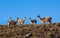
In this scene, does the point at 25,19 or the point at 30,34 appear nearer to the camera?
the point at 30,34

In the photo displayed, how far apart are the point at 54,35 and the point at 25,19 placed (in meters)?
13.7

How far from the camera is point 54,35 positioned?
26.0 metres

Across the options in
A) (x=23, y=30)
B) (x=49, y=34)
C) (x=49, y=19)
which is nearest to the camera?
(x=49, y=34)

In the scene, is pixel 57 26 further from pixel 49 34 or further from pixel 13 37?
pixel 13 37

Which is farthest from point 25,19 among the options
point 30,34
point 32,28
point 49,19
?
point 30,34

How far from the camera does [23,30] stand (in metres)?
27.9

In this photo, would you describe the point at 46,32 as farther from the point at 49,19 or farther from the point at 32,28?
the point at 49,19

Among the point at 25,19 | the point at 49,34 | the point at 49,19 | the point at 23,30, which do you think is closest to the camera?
the point at 49,34

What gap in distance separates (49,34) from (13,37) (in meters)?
3.89

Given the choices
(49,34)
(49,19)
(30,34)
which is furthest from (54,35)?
(49,19)

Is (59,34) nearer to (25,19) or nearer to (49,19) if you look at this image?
(49,19)

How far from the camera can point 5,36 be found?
2670 centimetres

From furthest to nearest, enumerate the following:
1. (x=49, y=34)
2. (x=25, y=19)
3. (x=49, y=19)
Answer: (x=25, y=19) < (x=49, y=19) < (x=49, y=34)

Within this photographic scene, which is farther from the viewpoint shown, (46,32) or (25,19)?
(25,19)
